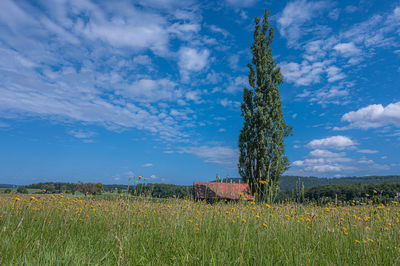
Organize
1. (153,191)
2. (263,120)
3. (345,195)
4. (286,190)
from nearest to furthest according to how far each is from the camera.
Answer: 1. (153,191)
2. (286,190)
3. (345,195)
4. (263,120)

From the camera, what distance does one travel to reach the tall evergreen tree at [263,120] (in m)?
16.0

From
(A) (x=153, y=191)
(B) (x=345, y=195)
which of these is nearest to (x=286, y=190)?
(B) (x=345, y=195)

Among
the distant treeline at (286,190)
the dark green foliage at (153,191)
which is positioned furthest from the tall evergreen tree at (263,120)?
the dark green foliage at (153,191)

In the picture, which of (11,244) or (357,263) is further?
(11,244)

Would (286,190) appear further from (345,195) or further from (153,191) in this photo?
(153,191)

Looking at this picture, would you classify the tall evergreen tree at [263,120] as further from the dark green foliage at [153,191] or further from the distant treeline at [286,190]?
the dark green foliage at [153,191]

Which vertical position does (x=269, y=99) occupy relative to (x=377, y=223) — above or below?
above

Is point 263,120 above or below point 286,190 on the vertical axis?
above

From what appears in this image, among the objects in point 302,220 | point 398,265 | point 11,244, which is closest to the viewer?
point 398,265

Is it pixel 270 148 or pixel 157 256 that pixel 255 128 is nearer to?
pixel 270 148

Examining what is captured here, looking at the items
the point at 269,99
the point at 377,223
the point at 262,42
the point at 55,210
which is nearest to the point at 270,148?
the point at 269,99

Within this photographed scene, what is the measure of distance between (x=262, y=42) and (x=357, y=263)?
17.4 metres

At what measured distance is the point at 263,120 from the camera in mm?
16266

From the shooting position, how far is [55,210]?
5.71m
